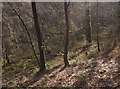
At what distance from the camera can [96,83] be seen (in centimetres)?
1237

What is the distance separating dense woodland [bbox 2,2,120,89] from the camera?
14297 millimetres


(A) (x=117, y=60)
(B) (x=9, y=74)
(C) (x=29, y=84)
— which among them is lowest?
(B) (x=9, y=74)

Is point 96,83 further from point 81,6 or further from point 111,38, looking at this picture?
point 81,6

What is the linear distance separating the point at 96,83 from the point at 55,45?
14.3m

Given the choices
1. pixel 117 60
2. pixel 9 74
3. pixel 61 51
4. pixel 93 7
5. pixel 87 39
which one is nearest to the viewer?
pixel 117 60

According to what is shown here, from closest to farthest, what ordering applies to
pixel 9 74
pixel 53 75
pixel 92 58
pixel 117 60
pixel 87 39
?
pixel 117 60, pixel 53 75, pixel 92 58, pixel 9 74, pixel 87 39

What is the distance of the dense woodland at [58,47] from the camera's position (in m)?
14.3

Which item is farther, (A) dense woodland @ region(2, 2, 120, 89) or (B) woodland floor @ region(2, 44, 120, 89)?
(A) dense woodland @ region(2, 2, 120, 89)

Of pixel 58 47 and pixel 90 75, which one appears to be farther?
pixel 58 47

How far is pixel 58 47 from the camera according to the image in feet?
86.1

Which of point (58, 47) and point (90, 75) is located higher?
point (90, 75)

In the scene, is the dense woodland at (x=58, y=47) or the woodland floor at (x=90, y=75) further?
the dense woodland at (x=58, y=47)

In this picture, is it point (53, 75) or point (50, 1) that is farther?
point (50, 1)

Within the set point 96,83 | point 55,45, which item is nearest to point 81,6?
point 55,45
